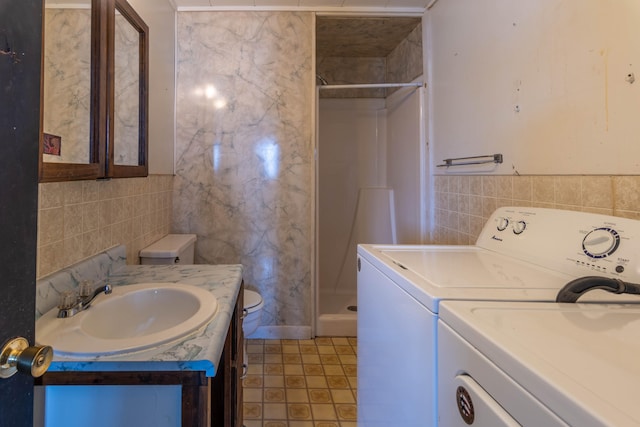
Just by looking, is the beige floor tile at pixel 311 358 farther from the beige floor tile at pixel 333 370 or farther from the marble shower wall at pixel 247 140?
the marble shower wall at pixel 247 140

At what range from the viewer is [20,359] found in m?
0.45

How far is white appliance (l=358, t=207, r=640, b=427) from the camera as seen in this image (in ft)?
2.30

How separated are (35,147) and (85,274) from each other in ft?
2.63

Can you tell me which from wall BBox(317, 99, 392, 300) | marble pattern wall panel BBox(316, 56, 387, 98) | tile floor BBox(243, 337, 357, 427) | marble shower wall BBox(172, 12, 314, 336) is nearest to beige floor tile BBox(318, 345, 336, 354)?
tile floor BBox(243, 337, 357, 427)

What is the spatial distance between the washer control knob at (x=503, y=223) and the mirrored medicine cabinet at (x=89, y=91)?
144 centimetres

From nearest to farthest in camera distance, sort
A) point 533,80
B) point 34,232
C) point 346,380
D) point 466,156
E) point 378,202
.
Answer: point 34,232
point 533,80
point 466,156
point 346,380
point 378,202

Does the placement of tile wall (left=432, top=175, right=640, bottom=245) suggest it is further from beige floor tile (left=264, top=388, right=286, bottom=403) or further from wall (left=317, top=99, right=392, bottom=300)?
beige floor tile (left=264, top=388, right=286, bottom=403)

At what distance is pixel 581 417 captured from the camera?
1.10 ft

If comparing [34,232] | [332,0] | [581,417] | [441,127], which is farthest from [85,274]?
[332,0]

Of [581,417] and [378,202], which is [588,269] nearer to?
[581,417]

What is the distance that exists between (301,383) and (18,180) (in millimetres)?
1767

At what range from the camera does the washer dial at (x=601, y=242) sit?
0.81 metres

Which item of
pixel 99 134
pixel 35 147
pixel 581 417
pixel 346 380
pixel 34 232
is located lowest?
pixel 346 380

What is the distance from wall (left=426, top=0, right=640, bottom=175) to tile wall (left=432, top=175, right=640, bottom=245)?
4 cm
